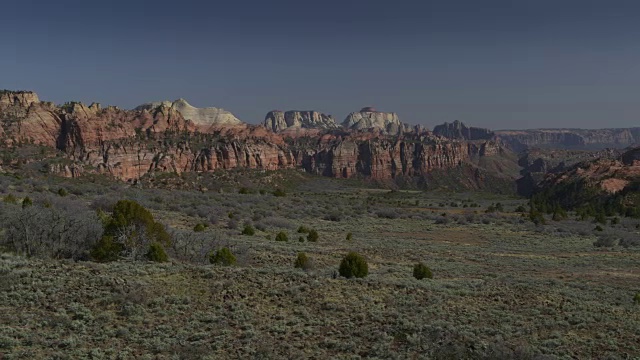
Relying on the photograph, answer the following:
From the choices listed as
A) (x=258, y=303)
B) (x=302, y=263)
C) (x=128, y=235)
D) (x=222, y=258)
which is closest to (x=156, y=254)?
(x=128, y=235)

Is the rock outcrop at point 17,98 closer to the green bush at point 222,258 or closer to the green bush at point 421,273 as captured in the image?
the green bush at point 222,258

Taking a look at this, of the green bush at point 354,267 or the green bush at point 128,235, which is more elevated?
the green bush at point 128,235

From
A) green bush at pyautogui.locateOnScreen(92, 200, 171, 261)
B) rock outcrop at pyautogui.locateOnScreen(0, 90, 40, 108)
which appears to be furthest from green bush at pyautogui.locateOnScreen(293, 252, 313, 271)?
rock outcrop at pyautogui.locateOnScreen(0, 90, 40, 108)

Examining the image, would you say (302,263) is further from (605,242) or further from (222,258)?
(605,242)

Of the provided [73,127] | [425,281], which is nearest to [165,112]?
[73,127]

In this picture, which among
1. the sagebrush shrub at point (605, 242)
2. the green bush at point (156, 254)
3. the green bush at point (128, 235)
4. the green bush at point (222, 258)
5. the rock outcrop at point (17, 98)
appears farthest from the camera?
the rock outcrop at point (17, 98)

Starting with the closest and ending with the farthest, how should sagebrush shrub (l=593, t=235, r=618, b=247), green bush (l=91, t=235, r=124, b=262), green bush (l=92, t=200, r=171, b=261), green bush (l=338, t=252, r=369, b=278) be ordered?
1. green bush (l=338, t=252, r=369, b=278)
2. green bush (l=91, t=235, r=124, b=262)
3. green bush (l=92, t=200, r=171, b=261)
4. sagebrush shrub (l=593, t=235, r=618, b=247)

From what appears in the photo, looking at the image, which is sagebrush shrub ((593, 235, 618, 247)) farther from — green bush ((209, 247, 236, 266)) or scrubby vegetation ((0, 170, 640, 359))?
green bush ((209, 247, 236, 266))

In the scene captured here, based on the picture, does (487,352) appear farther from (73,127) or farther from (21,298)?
(73,127)

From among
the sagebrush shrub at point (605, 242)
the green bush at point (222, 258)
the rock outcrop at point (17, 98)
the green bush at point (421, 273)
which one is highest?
the rock outcrop at point (17, 98)

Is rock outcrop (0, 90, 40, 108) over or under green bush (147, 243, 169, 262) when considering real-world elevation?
over

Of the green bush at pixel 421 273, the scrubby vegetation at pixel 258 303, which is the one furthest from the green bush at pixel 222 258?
the green bush at pixel 421 273

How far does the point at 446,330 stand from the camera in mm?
15133

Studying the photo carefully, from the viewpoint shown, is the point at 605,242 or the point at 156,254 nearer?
the point at 156,254
